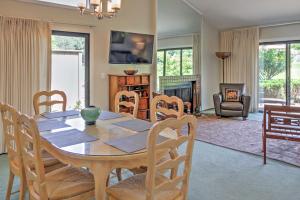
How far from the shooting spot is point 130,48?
5812 mm

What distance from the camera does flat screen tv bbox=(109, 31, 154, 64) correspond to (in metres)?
5.54

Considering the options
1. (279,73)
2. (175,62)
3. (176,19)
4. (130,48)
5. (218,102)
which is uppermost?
(176,19)

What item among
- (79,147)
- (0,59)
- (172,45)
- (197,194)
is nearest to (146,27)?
(172,45)

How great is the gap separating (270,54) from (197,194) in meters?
6.29

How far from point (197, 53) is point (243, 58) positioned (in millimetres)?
1464

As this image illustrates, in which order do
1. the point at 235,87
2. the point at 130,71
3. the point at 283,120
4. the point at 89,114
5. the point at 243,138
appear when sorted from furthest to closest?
1. the point at 235,87
2. the point at 130,71
3. the point at 243,138
4. the point at 283,120
5. the point at 89,114

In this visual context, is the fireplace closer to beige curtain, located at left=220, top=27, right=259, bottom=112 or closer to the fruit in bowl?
the fruit in bowl

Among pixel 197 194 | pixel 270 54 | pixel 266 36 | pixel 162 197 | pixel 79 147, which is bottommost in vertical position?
pixel 197 194

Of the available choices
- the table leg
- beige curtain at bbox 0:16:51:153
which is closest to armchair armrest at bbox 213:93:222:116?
beige curtain at bbox 0:16:51:153

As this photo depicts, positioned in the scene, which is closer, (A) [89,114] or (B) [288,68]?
(A) [89,114]

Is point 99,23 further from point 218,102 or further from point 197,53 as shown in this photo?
point 218,102

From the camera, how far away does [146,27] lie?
6.25 meters

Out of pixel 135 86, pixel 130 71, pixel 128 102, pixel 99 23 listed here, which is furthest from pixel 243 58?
pixel 128 102

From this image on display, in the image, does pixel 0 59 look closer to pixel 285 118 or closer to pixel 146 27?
pixel 146 27
